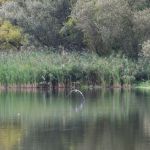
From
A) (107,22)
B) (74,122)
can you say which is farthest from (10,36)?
(74,122)

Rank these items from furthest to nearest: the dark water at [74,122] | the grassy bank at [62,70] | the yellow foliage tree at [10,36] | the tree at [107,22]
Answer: the yellow foliage tree at [10,36] → the tree at [107,22] → the grassy bank at [62,70] → the dark water at [74,122]

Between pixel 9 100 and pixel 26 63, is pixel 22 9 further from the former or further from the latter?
pixel 9 100

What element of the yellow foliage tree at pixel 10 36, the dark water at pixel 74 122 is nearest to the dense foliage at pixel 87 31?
the yellow foliage tree at pixel 10 36

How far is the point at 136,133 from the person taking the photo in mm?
25828

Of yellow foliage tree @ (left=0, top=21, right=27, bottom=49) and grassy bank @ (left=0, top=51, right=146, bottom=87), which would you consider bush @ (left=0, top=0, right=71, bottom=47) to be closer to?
yellow foliage tree @ (left=0, top=21, right=27, bottom=49)

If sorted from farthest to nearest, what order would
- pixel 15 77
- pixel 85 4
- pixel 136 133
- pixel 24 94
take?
pixel 85 4 < pixel 15 77 < pixel 24 94 < pixel 136 133

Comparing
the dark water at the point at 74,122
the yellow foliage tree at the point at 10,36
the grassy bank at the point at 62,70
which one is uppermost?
the yellow foliage tree at the point at 10,36

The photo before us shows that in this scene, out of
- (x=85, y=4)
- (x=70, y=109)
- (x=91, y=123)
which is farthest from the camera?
(x=85, y=4)

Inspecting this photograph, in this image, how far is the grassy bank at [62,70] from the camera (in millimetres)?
50178

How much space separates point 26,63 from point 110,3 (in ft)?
32.5

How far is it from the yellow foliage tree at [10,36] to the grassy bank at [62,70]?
6.56 meters

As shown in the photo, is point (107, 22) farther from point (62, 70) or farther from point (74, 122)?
point (74, 122)

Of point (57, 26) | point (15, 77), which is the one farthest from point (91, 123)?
point (57, 26)

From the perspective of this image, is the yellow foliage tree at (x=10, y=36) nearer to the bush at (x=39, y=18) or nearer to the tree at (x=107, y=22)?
the bush at (x=39, y=18)
